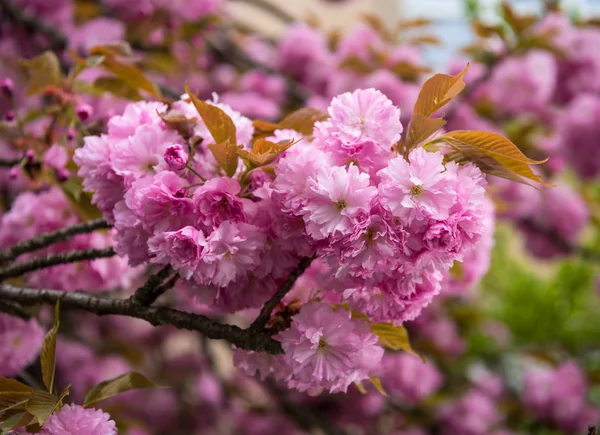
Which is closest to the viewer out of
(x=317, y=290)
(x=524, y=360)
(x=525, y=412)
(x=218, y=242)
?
(x=218, y=242)

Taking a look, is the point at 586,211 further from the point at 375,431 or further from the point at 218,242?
the point at 218,242

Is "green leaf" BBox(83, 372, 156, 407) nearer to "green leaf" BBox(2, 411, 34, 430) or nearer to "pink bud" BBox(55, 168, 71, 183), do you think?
"green leaf" BBox(2, 411, 34, 430)

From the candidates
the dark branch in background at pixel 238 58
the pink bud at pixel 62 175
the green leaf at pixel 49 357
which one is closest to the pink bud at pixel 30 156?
the pink bud at pixel 62 175

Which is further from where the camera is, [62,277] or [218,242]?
[62,277]

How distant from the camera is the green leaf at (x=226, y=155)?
0.51 m

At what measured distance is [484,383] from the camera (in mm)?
1882

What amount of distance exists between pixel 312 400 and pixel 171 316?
1223 mm

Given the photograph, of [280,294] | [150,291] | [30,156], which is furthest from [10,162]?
[280,294]

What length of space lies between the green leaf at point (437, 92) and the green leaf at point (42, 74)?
19.5 inches

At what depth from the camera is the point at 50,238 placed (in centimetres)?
66

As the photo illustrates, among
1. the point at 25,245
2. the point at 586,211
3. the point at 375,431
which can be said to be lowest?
the point at 375,431

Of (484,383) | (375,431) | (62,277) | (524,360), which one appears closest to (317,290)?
(62,277)

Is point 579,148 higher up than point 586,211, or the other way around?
point 579,148

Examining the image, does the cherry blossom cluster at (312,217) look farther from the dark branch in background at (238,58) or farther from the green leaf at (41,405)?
the dark branch in background at (238,58)
